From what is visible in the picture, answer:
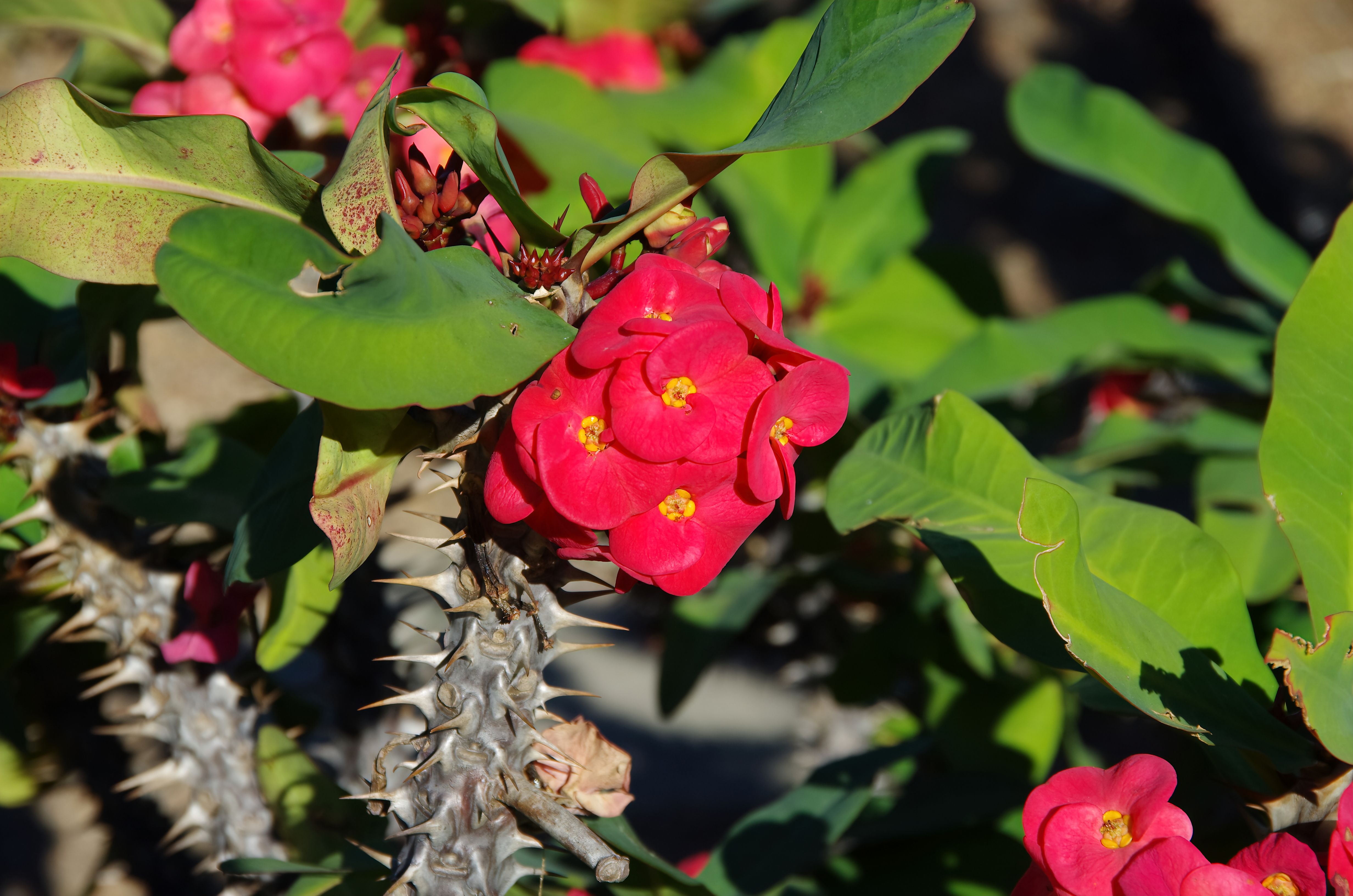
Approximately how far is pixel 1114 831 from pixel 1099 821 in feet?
0.03

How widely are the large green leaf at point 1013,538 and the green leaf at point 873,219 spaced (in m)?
0.91

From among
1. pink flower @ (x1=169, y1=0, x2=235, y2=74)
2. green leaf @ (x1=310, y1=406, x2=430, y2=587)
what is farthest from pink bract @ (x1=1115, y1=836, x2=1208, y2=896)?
pink flower @ (x1=169, y1=0, x2=235, y2=74)

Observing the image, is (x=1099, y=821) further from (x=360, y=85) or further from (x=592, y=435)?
(x=360, y=85)

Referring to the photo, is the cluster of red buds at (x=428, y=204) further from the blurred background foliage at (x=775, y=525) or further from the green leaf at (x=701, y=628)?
the green leaf at (x=701, y=628)

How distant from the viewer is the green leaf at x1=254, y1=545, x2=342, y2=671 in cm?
86

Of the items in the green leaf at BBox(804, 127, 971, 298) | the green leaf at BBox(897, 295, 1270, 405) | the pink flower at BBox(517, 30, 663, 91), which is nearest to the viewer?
the green leaf at BBox(897, 295, 1270, 405)

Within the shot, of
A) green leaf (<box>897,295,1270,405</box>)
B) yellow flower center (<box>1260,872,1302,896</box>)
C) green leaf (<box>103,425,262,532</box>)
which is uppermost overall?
yellow flower center (<box>1260,872,1302,896</box>)

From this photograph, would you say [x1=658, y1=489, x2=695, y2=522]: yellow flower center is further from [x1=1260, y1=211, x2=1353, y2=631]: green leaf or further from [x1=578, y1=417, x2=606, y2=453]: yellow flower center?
[x1=1260, y1=211, x2=1353, y2=631]: green leaf

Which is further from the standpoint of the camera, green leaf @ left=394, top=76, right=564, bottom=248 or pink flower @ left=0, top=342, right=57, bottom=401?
pink flower @ left=0, top=342, right=57, bottom=401

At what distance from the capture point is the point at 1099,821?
61 centimetres

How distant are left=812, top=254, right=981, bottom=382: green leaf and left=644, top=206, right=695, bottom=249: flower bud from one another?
1.10 meters

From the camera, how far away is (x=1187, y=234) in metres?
3.05

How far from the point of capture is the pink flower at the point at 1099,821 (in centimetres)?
59

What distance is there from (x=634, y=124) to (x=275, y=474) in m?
0.99
